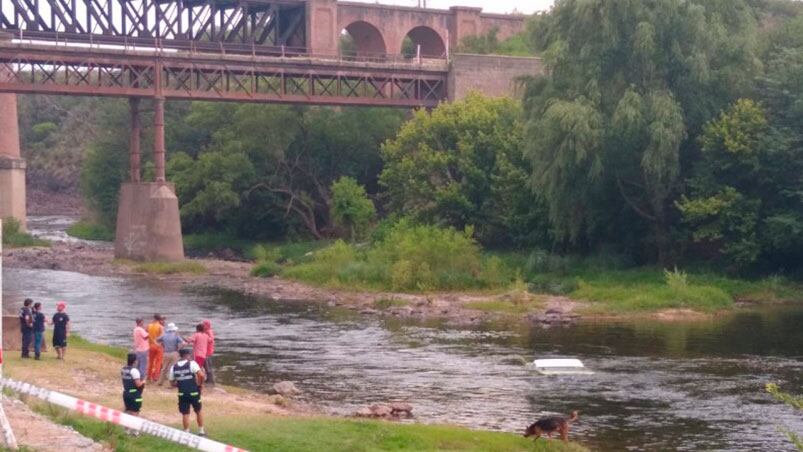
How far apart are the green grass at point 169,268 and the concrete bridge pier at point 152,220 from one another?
1.29 meters

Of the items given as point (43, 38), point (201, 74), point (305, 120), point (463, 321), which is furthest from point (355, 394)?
point (43, 38)

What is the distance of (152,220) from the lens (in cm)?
7425

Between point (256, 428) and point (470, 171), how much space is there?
4299 cm

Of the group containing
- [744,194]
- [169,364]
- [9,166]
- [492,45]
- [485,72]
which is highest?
[492,45]

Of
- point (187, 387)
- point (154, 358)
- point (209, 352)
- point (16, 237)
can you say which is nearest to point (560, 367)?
point (209, 352)

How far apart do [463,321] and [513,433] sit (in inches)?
846

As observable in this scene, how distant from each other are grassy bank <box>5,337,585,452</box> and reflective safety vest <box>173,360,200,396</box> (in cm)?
89

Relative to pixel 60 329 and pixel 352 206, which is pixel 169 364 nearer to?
pixel 60 329

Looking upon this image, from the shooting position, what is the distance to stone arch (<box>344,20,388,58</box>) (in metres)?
99.3

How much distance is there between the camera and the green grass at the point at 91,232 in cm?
9719

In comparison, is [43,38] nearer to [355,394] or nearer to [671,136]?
Answer: [671,136]

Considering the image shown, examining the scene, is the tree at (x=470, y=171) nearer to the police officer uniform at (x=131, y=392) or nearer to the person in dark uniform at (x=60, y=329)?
the person in dark uniform at (x=60, y=329)

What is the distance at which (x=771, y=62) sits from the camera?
58438mm

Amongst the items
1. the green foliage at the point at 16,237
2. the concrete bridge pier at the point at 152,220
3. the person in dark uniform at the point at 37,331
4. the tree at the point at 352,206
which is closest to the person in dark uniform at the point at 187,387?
the person in dark uniform at the point at 37,331
